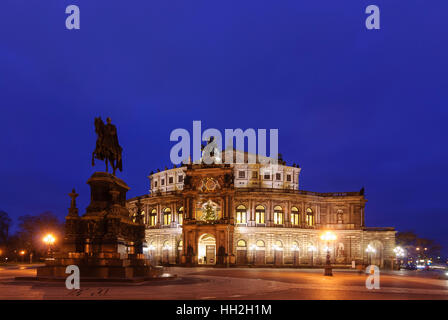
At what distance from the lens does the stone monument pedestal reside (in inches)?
937

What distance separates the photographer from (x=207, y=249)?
255 feet

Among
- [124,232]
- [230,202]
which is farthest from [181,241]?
[124,232]

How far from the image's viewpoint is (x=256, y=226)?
77000 mm

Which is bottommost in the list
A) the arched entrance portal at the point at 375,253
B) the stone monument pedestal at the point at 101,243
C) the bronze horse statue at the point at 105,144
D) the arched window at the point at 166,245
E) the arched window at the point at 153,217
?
the arched entrance portal at the point at 375,253

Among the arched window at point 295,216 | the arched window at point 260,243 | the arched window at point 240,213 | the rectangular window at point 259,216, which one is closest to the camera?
the arched window at point 260,243

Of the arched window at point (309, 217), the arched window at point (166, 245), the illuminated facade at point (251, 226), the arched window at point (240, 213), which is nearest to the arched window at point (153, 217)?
the illuminated facade at point (251, 226)

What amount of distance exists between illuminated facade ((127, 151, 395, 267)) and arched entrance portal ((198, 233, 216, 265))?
0.23 ft

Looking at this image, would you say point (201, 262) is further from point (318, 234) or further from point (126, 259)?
point (126, 259)

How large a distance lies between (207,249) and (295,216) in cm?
1723

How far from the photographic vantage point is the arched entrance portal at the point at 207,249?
252 feet

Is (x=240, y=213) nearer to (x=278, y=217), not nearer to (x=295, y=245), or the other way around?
(x=278, y=217)

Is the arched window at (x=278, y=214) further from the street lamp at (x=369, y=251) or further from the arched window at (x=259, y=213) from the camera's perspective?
the street lamp at (x=369, y=251)

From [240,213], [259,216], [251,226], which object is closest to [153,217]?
[240,213]
